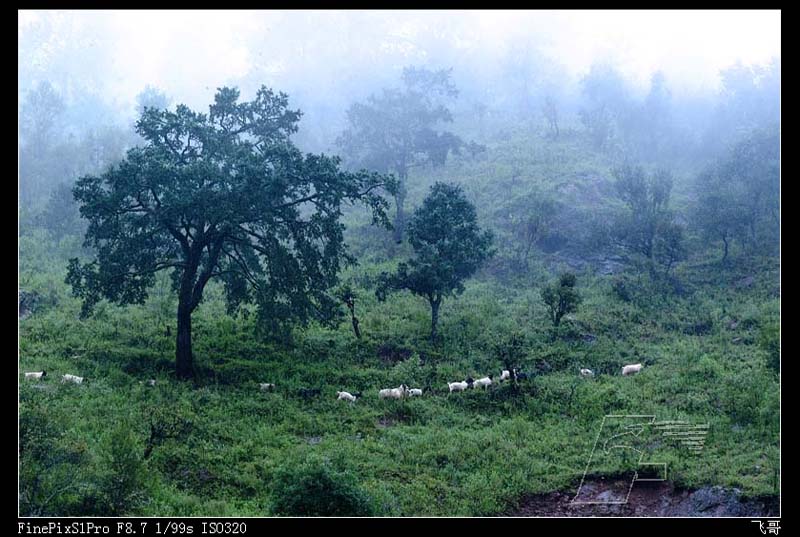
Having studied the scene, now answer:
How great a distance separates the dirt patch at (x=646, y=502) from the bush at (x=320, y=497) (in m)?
3.85

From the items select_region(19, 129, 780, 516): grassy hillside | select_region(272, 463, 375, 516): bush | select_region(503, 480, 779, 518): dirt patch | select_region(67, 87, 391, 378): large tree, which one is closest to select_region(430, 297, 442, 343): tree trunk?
select_region(19, 129, 780, 516): grassy hillside

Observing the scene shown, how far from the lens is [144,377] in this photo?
22375mm

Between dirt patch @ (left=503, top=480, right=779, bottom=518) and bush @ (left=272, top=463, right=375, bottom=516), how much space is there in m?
3.85

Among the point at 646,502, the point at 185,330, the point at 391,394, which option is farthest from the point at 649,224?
the point at 185,330

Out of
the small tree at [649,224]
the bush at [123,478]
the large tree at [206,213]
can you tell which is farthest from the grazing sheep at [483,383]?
the small tree at [649,224]

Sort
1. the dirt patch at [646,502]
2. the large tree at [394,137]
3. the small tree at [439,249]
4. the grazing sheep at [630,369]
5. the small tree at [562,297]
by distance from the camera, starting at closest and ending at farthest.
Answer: the dirt patch at [646,502]
the grazing sheep at [630,369]
the small tree at [562,297]
the small tree at [439,249]
the large tree at [394,137]

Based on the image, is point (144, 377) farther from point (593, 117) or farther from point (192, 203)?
point (593, 117)

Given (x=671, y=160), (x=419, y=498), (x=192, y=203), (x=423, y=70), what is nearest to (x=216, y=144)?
(x=192, y=203)

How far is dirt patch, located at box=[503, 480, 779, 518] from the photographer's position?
1416 cm

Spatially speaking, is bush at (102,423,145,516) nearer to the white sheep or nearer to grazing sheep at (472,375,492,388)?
the white sheep

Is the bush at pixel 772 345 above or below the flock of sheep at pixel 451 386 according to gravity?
above

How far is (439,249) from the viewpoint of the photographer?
30781mm

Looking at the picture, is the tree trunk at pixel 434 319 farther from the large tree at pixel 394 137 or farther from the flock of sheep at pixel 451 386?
the large tree at pixel 394 137

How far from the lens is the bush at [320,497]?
1306 centimetres
